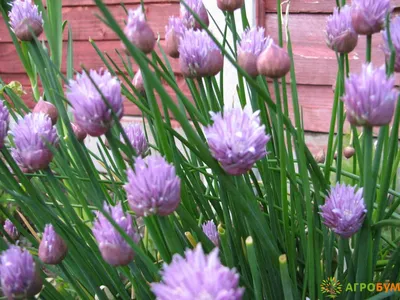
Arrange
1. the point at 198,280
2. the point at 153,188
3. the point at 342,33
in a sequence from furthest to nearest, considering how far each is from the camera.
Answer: the point at 342,33 → the point at 153,188 → the point at 198,280

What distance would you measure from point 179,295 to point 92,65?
2830 millimetres

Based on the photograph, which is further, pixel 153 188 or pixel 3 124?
pixel 3 124

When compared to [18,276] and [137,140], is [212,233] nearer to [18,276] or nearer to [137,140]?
[137,140]

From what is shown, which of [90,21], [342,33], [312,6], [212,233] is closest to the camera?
[342,33]

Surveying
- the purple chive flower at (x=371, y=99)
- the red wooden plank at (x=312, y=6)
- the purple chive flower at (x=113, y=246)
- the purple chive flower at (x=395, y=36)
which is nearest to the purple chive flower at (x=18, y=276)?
the purple chive flower at (x=113, y=246)

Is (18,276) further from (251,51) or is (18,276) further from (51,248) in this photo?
(251,51)

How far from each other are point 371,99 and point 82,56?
9.11 ft

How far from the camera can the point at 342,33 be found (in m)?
0.65

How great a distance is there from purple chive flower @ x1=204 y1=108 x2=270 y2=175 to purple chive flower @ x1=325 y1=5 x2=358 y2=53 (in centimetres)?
26

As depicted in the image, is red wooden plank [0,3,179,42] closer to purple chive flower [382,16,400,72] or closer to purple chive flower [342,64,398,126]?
purple chive flower [382,16,400,72]

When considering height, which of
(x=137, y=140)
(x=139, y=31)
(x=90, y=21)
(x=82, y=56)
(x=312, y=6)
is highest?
(x=139, y=31)

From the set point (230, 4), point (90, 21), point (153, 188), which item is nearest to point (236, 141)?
point (153, 188)

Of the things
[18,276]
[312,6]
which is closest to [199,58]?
[18,276]

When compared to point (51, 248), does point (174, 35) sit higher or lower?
higher
